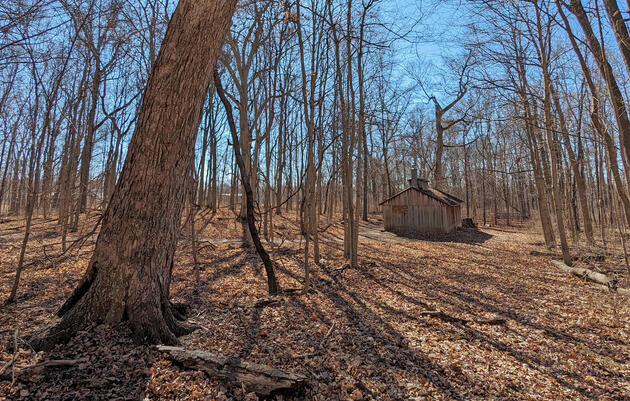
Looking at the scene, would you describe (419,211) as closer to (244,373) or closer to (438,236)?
(438,236)

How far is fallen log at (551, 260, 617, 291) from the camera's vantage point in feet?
23.0

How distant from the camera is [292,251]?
425 inches

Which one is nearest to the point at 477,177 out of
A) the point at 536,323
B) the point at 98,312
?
the point at 536,323

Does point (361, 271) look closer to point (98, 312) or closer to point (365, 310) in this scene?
point (365, 310)

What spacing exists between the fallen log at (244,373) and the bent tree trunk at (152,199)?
0.57 m

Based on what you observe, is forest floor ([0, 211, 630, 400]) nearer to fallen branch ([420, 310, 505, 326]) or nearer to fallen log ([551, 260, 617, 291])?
fallen branch ([420, 310, 505, 326])

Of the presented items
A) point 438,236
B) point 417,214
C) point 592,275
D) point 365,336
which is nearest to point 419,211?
point 417,214

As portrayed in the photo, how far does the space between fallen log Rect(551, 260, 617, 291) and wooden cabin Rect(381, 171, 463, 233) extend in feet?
32.7

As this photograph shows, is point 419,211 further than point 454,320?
Yes

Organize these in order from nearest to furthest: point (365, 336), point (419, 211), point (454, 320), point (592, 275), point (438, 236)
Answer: point (365, 336)
point (454, 320)
point (592, 275)
point (438, 236)
point (419, 211)

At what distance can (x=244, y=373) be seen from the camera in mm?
2480

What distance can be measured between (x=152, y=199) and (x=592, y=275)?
10.3 metres

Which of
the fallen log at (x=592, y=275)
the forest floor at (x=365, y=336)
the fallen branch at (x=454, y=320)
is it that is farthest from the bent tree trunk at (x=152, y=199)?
the fallen log at (x=592, y=275)

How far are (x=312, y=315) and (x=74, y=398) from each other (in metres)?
3.29
